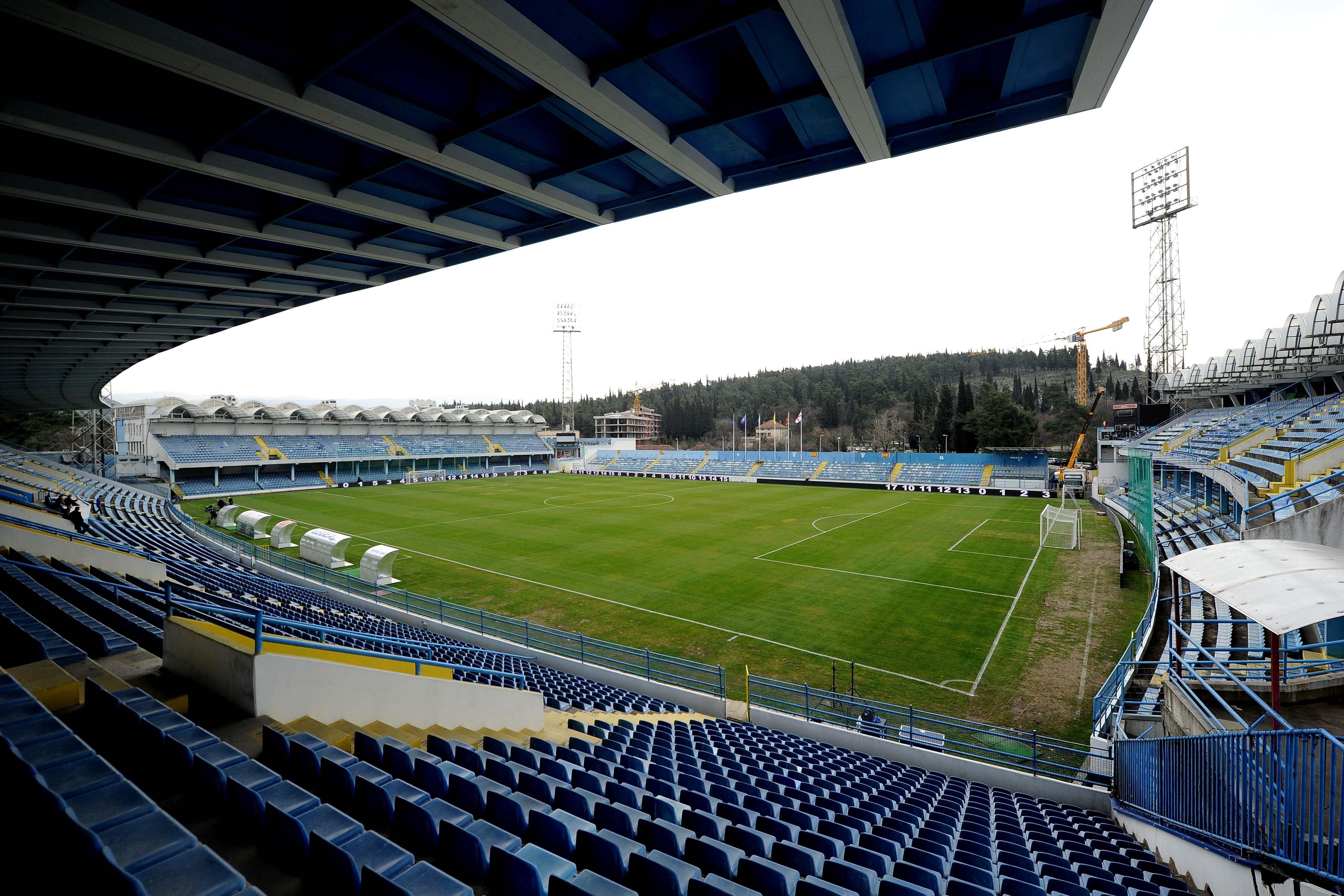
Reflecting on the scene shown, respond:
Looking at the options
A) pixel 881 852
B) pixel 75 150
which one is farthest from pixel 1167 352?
pixel 75 150

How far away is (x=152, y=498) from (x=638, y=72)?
4226 centimetres

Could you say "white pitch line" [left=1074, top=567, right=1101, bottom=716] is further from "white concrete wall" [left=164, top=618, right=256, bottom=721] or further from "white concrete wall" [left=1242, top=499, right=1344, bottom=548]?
"white concrete wall" [left=164, top=618, right=256, bottom=721]

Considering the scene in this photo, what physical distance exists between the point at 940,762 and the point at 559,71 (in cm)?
1152

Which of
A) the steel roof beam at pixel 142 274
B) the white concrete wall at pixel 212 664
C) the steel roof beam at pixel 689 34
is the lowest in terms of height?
the white concrete wall at pixel 212 664

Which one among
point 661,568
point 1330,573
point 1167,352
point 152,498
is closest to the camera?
point 1330,573

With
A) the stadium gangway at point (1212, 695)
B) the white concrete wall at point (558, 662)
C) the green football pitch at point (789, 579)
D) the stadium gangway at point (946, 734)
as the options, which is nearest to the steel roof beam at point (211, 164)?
the stadium gangway at point (1212, 695)

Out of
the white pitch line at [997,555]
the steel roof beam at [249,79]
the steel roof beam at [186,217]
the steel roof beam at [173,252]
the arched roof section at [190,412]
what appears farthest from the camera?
the arched roof section at [190,412]

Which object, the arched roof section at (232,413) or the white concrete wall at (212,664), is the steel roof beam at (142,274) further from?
the arched roof section at (232,413)

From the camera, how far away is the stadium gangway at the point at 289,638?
15.5 ft

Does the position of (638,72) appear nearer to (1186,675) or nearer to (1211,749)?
(1211,749)

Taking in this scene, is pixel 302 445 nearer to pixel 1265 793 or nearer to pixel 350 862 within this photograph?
pixel 350 862

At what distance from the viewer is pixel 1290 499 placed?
11961 millimetres

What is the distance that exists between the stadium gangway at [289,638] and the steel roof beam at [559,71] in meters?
4.55

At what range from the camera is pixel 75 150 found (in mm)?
5605
